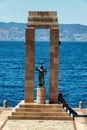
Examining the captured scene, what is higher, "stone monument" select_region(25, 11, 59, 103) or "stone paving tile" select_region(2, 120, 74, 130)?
"stone monument" select_region(25, 11, 59, 103)

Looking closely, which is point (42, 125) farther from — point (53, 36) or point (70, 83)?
point (70, 83)

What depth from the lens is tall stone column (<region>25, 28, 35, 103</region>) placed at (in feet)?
181

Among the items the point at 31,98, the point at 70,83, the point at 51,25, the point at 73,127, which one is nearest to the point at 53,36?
the point at 51,25

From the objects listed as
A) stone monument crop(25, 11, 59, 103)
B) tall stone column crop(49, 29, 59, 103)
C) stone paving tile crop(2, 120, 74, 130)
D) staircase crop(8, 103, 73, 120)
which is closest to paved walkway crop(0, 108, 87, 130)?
stone paving tile crop(2, 120, 74, 130)

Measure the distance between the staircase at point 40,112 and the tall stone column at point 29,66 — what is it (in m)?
1.39

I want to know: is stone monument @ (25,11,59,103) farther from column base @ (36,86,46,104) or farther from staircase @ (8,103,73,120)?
staircase @ (8,103,73,120)

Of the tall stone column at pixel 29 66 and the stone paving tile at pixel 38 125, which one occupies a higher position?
the tall stone column at pixel 29 66

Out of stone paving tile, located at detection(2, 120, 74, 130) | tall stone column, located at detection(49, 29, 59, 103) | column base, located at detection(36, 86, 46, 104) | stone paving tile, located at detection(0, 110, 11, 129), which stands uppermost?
tall stone column, located at detection(49, 29, 59, 103)

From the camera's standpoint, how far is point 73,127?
164 ft

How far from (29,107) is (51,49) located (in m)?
5.84

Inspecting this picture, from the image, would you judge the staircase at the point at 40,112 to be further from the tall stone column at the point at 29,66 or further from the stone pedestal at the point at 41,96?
the tall stone column at the point at 29,66

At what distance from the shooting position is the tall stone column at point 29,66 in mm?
55094

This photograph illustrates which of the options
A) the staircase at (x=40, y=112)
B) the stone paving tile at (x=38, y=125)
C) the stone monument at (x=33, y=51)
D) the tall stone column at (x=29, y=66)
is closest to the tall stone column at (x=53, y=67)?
the stone monument at (x=33, y=51)

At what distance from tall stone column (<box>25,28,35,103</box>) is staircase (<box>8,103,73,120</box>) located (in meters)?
1.39
